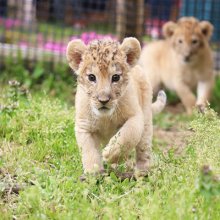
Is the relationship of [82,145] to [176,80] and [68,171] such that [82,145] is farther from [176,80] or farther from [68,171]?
[176,80]

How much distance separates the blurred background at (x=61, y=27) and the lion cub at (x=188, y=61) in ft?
1.32

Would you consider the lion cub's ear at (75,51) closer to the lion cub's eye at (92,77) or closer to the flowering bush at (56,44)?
the lion cub's eye at (92,77)

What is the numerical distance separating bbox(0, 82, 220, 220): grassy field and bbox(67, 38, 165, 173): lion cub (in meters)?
0.16

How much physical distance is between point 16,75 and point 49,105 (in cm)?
427

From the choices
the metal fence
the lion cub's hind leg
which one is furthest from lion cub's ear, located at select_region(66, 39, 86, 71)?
the metal fence

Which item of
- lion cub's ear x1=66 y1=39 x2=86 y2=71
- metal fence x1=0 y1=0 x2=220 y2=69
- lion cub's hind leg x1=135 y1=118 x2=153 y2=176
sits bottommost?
lion cub's hind leg x1=135 y1=118 x2=153 y2=176

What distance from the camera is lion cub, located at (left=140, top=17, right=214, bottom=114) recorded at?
10.0m

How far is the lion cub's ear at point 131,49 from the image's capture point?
5.34 m

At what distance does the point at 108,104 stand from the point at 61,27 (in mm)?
6673

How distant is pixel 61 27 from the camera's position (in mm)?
11477

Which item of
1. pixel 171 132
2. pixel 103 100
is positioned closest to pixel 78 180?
pixel 103 100

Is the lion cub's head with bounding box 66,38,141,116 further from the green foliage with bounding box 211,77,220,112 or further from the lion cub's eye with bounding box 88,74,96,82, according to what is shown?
the green foliage with bounding box 211,77,220,112

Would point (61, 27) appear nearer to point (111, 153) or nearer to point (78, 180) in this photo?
point (111, 153)

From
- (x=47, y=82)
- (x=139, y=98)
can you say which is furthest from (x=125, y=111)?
(x=47, y=82)
